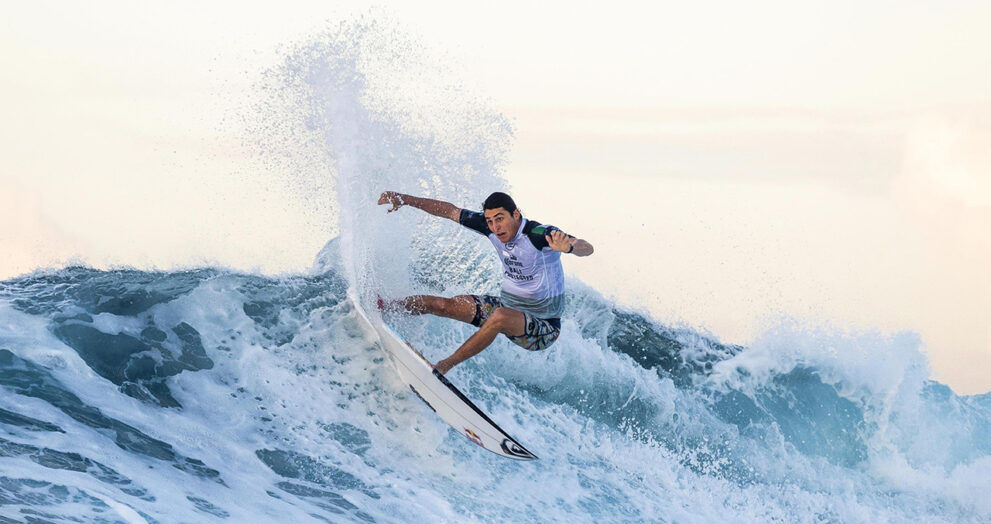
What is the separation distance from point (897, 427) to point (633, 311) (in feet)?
13.3

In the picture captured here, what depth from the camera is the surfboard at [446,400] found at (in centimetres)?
619

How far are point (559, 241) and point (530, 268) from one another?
586 millimetres

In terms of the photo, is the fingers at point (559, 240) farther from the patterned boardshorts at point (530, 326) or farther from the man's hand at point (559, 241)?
the patterned boardshorts at point (530, 326)

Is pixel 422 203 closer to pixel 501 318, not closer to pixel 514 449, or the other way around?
pixel 501 318

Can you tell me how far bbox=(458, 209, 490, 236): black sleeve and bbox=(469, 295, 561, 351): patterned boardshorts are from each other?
647mm

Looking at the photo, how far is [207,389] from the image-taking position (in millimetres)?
6793

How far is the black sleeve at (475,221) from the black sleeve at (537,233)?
47cm

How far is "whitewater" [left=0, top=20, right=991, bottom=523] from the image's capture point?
5.77 metres

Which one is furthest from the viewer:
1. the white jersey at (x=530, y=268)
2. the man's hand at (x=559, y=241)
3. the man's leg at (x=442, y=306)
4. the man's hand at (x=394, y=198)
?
the man's hand at (x=394, y=198)

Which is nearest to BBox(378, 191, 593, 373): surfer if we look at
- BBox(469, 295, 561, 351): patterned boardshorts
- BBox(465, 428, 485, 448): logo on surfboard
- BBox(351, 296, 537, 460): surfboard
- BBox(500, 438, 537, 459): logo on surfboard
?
BBox(469, 295, 561, 351): patterned boardshorts

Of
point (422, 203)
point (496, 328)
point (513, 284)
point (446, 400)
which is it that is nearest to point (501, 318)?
point (496, 328)

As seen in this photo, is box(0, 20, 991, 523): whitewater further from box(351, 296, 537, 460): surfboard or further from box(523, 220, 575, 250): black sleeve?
box(523, 220, 575, 250): black sleeve

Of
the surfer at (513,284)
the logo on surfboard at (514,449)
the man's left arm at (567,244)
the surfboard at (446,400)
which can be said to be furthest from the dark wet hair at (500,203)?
the logo on surfboard at (514,449)

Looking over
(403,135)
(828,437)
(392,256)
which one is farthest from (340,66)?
(828,437)
